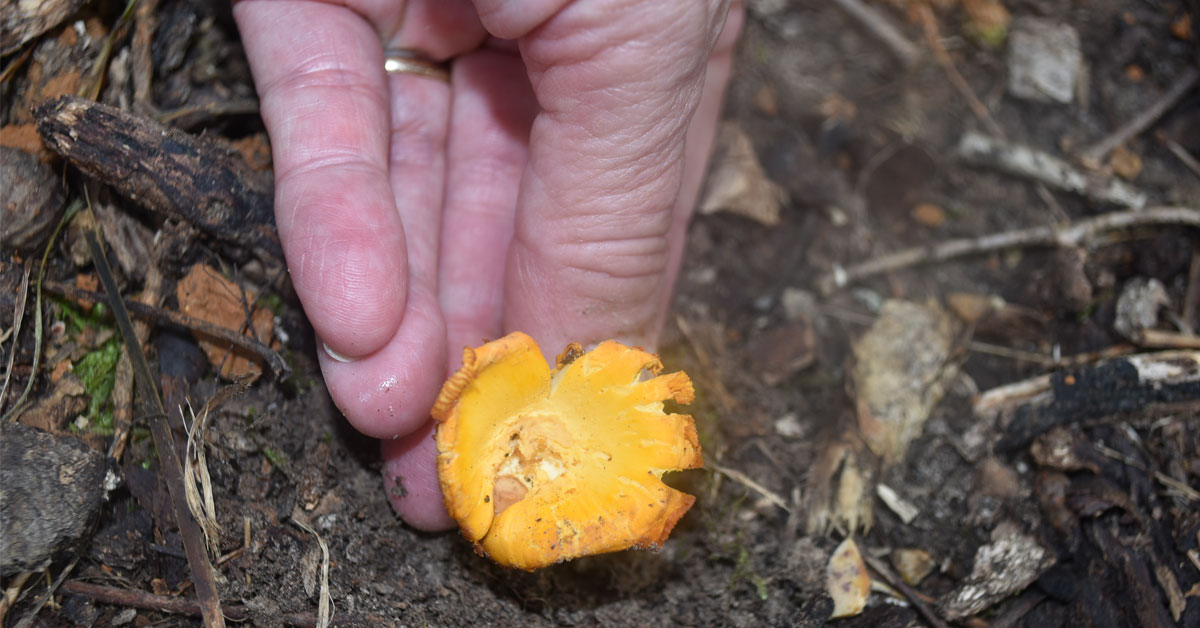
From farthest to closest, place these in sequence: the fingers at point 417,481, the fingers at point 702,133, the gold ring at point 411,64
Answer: the fingers at point 702,133 < the gold ring at point 411,64 < the fingers at point 417,481

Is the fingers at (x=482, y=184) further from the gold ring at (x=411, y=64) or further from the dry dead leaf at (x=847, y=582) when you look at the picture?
the dry dead leaf at (x=847, y=582)

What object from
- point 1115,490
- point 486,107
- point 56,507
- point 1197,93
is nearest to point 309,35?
point 486,107

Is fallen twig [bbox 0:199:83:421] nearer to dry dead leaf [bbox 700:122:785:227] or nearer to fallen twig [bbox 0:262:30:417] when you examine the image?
fallen twig [bbox 0:262:30:417]

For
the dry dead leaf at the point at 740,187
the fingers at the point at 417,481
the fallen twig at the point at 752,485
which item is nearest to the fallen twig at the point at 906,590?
the fallen twig at the point at 752,485

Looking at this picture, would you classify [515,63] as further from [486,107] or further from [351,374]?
[351,374]

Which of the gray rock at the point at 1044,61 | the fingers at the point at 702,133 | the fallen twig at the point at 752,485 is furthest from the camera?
the gray rock at the point at 1044,61

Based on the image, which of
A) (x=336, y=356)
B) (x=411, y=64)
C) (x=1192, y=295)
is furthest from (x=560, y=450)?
(x=1192, y=295)
